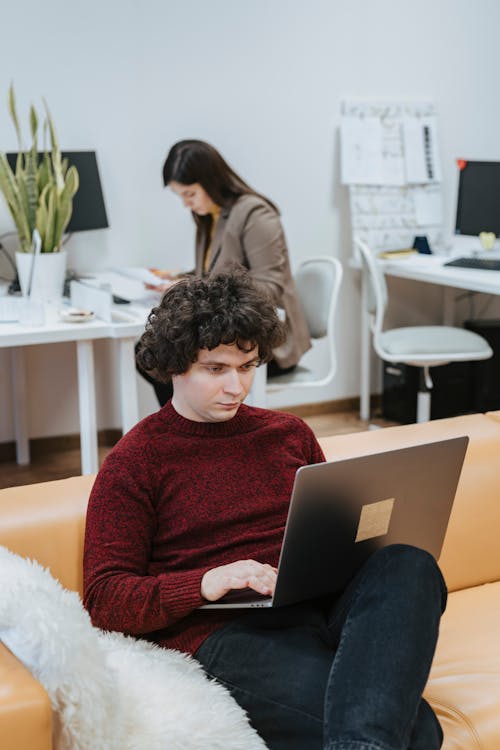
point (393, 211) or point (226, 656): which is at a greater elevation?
point (393, 211)

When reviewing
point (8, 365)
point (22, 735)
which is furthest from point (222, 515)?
point (8, 365)

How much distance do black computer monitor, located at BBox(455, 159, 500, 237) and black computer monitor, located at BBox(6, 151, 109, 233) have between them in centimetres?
161

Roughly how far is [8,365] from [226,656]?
262 centimetres

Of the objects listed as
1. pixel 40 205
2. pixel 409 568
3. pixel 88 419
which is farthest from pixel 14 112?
pixel 409 568

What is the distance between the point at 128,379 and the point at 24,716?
6.43ft

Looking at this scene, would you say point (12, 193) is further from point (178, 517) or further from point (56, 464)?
point (178, 517)

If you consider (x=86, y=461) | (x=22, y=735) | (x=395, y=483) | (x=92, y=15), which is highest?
(x=92, y=15)

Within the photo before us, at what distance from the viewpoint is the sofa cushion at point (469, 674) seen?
1483mm

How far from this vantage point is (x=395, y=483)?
1.51 m

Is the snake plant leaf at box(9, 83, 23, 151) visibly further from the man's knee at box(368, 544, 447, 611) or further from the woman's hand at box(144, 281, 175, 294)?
the man's knee at box(368, 544, 447, 611)

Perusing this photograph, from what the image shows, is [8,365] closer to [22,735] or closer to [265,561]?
[265,561]

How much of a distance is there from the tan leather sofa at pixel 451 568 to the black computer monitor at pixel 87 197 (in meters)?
1.99

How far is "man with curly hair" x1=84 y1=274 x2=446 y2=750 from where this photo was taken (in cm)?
136

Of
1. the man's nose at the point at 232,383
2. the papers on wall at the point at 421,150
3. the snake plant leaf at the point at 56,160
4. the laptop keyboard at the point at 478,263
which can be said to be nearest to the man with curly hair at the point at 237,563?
the man's nose at the point at 232,383
